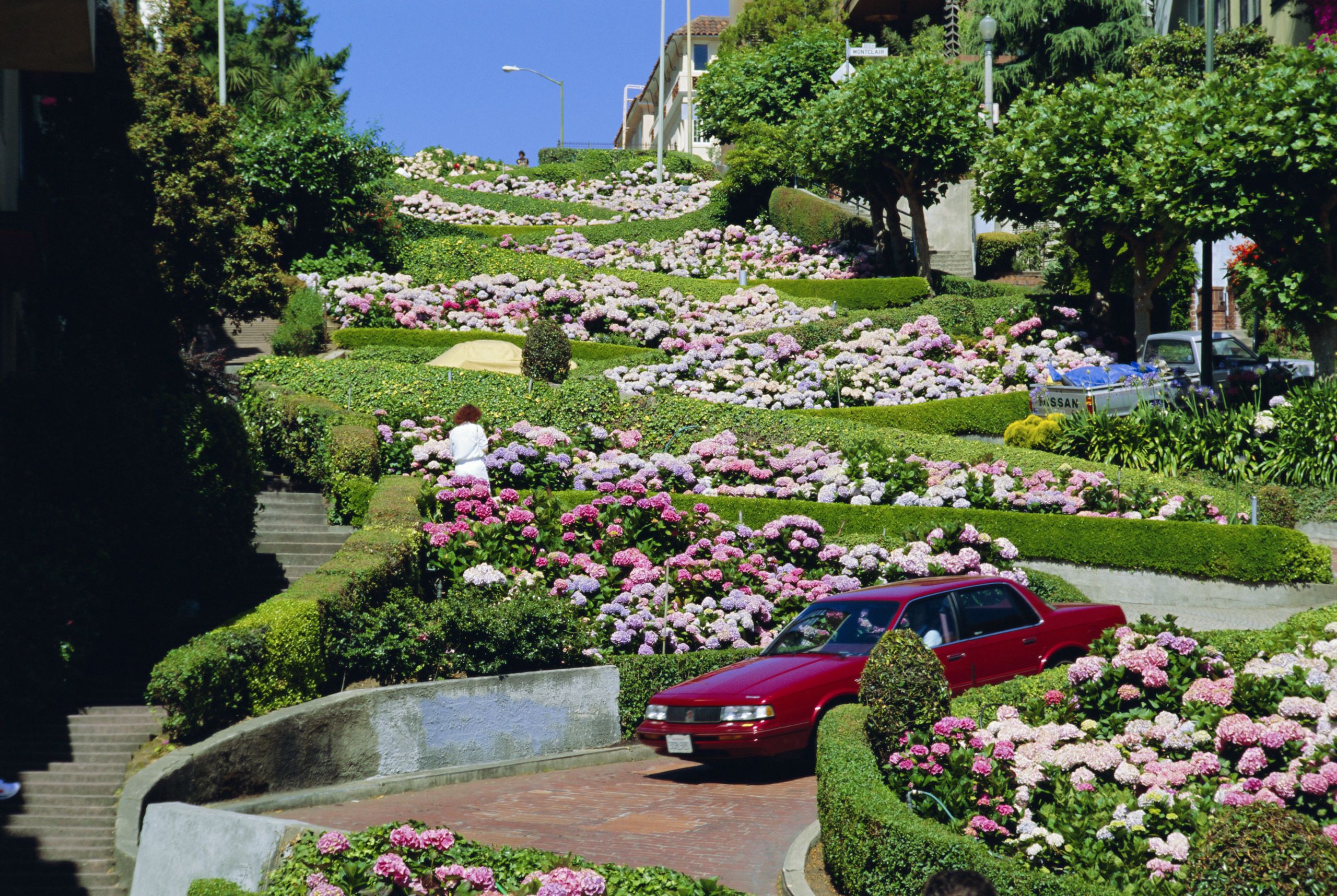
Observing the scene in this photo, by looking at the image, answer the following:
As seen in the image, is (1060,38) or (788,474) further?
(1060,38)

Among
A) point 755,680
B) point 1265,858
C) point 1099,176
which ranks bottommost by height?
point 755,680

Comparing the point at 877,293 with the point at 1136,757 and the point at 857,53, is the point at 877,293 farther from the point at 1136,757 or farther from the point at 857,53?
the point at 1136,757

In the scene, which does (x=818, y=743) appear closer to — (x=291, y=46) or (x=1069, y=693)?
(x=1069, y=693)

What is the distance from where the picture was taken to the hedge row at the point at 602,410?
20.1 metres

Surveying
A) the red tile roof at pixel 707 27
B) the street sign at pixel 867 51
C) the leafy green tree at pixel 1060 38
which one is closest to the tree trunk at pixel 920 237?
the street sign at pixel 867 51

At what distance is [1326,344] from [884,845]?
1795 cm

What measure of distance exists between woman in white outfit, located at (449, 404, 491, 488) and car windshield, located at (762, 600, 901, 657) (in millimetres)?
6087

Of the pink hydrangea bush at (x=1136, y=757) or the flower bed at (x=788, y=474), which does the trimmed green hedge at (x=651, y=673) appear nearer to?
the pink hydrangea bush at (x=1136, y=757)

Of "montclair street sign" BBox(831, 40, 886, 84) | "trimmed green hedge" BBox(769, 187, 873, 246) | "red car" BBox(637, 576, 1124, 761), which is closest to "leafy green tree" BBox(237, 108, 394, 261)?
"trimmed green hedge" BBox(769, 187, 873, 246)

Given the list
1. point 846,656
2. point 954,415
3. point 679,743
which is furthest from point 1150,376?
point 679,743

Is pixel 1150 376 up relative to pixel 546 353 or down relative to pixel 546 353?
down

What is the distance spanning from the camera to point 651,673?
42.1 ft

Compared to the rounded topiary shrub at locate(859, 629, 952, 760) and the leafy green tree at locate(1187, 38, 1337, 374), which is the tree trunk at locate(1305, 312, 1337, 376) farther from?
the rounded topiary shrub at locate(859, 629, 952, 760)

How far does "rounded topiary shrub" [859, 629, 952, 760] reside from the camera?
8383 mm
